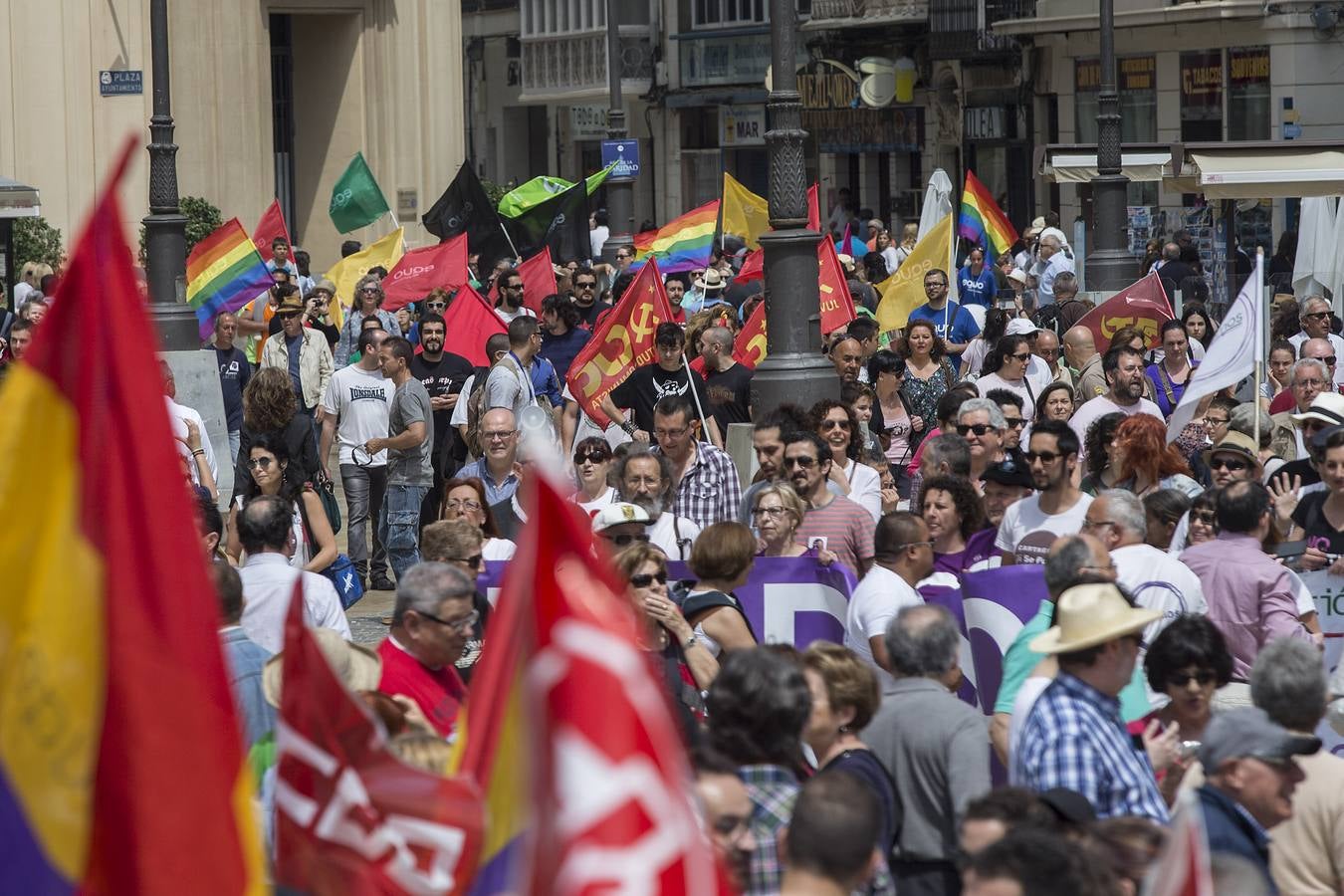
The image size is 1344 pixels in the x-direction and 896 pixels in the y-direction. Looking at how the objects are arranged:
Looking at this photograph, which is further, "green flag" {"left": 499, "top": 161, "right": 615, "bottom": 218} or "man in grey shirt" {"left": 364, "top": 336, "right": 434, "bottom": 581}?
"green flag" {"left": 499, "top": 161, "right": 615, "bottom": 218}

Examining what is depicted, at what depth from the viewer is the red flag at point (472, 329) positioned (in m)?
15.6

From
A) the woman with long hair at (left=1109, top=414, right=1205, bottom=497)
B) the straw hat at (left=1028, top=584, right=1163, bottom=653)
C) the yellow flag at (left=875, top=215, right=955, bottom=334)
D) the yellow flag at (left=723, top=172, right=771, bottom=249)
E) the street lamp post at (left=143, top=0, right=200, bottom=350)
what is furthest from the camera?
the yellow flag at (left=723, top=172, right=771, bottom=249)

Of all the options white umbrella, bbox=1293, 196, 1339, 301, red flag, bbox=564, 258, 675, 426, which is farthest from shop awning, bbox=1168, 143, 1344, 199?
red flag, bbox=564, 258, 675, 426

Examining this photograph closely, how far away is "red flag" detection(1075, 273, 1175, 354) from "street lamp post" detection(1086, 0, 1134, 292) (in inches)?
207

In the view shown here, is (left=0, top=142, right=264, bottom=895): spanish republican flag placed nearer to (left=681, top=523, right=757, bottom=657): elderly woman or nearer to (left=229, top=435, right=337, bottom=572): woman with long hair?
(left=681, top=523, right=757, bottom=657): elderly woman

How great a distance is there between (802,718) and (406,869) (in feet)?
3.62

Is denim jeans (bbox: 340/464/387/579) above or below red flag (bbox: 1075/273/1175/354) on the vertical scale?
below

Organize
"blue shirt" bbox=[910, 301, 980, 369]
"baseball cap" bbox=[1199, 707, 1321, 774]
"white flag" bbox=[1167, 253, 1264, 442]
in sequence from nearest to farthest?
1. "baseball cap" bbox=[1199, 707, 1321, 774]
2. "white flag" bbox=[1167, 253, 1264, 442]
3. "blue shirt" bbox=[910, 301, 980, 369]

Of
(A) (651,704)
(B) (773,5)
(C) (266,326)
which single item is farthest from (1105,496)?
(C) (266,326)

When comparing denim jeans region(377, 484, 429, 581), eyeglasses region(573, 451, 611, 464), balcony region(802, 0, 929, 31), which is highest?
balcony region(802, 0, 929, 31)

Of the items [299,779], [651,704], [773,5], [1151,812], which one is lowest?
[1151,812]

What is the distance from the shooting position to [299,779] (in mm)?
4301

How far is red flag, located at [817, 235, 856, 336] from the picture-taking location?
15516 millimetres

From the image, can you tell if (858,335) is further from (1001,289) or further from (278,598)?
(1001,289)
